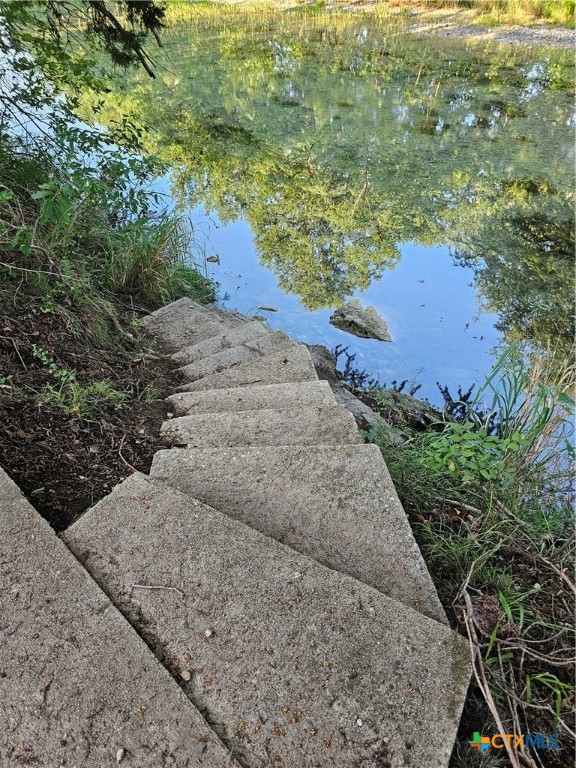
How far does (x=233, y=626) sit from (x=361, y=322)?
130 inches

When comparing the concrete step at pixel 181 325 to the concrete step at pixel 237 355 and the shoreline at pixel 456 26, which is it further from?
the shoreline at pixel 456 26

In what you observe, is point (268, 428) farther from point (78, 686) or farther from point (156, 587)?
point (78, 686)

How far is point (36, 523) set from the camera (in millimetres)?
1259

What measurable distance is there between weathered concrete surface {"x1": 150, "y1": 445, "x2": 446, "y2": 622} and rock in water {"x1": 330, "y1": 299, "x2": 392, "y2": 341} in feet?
8.45

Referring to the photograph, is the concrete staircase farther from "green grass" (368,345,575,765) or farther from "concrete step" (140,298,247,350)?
"concrete step" (140,298,247,350)

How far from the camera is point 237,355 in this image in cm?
288

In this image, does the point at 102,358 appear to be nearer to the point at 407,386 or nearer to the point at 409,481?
the point at 409,481

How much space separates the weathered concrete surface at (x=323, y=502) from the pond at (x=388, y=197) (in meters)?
2.23

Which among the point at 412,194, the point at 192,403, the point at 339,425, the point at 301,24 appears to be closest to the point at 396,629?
the point at 339,425

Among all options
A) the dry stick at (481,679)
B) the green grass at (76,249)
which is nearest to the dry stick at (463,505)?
the dry stick at (481,679)

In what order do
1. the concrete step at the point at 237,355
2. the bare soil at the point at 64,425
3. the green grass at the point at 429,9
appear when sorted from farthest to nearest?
1. the green grass at the point at 429,9
2. the concrete step at the point at 237,355
3. the bare soil at the point at 64,425

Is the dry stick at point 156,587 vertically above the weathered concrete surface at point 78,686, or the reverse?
the dry stick at point 156,587

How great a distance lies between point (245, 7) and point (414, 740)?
20.1 meters

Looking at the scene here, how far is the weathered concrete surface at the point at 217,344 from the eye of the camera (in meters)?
2.90
